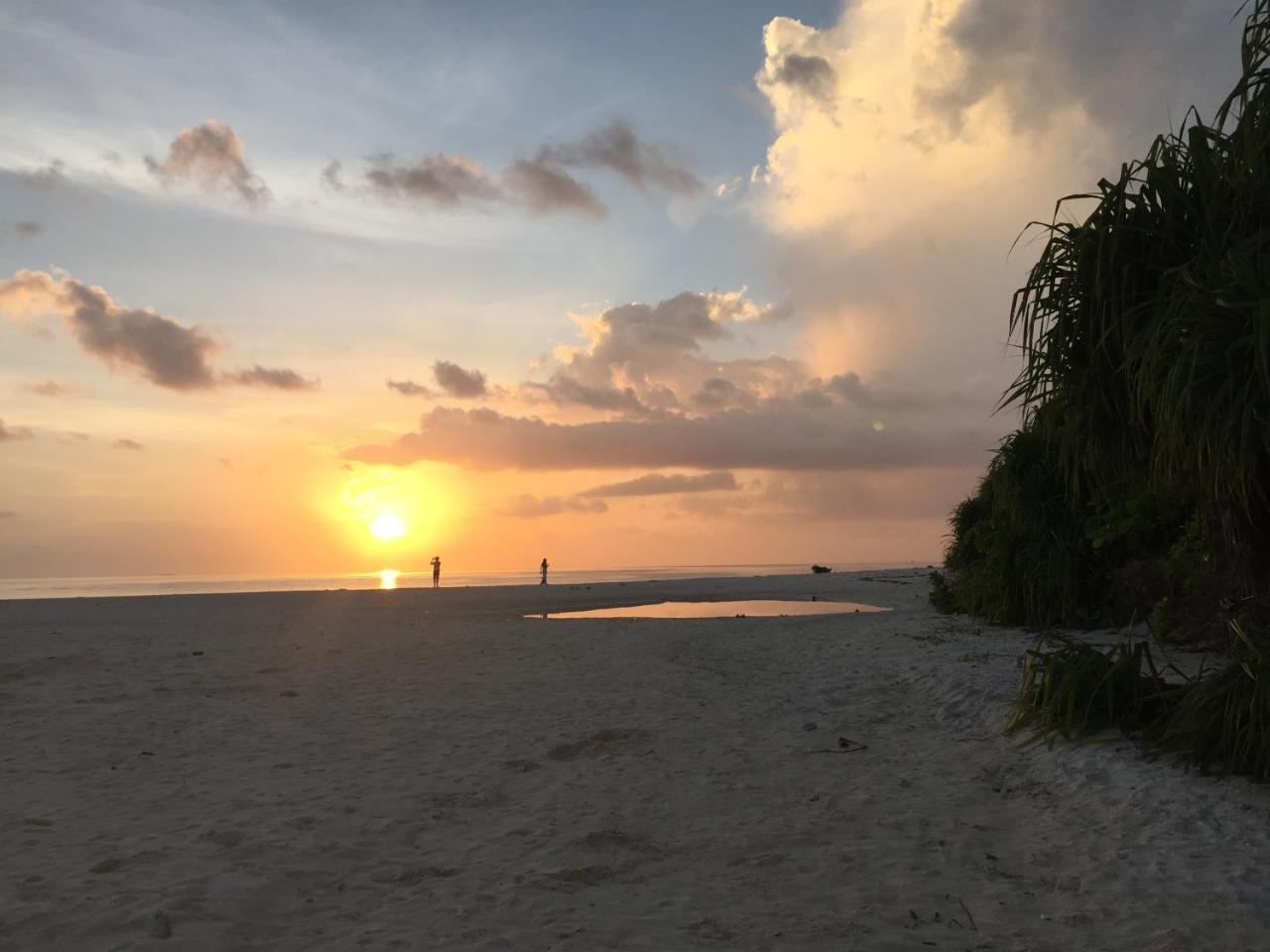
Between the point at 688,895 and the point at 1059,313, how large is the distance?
6.73 metres

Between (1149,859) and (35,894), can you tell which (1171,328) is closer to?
(1149,859)

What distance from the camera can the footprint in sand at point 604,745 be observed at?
9.33 meters

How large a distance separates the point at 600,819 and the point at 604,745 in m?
2.49

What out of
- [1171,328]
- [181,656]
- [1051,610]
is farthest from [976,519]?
[181,656]

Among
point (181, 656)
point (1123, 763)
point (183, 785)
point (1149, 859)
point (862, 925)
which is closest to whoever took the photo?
point (862, 925)

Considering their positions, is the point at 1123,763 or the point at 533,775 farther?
the point at 533,775

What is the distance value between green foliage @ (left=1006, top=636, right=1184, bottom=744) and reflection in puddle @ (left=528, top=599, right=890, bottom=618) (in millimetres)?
17961

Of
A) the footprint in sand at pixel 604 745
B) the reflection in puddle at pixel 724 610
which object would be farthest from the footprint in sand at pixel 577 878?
the reflection in puddle at pixel 724 610

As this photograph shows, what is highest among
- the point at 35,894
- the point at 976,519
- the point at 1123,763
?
the point at 976,519

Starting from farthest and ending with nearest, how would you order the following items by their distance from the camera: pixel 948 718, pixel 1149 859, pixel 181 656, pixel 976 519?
1. pixel 976 519
2. pixel 181 656
3. pixel 948 718
4. pixel 1149 859

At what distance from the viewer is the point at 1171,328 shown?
7059 mm

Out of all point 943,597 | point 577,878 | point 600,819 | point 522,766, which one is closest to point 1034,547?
point 943,597

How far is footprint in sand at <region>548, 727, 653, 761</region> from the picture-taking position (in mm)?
9328

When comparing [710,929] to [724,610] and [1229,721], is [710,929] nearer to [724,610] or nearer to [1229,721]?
[1229,721]
